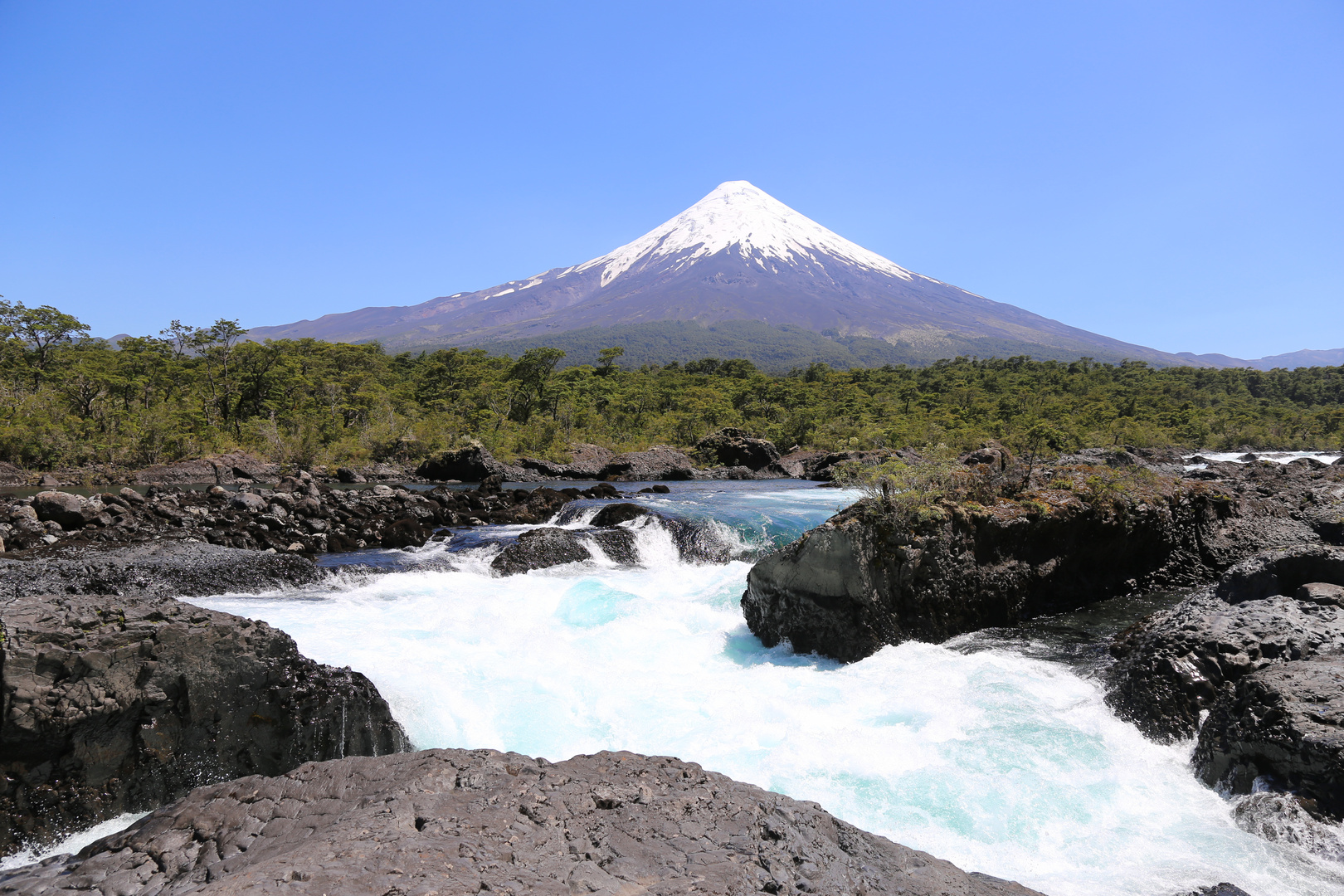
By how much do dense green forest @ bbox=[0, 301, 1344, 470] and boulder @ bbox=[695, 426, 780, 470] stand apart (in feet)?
21.1

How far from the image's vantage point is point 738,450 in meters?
39.6

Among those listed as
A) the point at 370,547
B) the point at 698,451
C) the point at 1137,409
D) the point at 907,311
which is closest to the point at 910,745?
the point at 370,547

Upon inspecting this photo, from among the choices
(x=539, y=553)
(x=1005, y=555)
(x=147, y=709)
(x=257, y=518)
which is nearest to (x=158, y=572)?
(x=257, y=518)

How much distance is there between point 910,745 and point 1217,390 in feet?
273

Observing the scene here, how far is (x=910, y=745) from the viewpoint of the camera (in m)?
5.54

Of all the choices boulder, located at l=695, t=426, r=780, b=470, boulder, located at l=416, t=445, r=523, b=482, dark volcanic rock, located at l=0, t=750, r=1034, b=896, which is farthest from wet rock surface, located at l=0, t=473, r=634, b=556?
boulder, located at l=695, t=426, r=780, b=470

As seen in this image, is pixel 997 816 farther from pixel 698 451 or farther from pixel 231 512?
pixel 698 451

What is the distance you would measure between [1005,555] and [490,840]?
27.5 ft

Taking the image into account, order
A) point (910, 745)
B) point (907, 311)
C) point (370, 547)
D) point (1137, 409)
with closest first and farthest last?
1. point (910, 745)
2. point (370, 547)
3. point (1137, 409)
4. point (907, 311)

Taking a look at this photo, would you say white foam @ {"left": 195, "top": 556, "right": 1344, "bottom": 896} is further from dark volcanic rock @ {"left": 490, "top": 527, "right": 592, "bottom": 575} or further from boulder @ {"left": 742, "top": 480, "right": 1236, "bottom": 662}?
dark volcanic rock @ {"left": 490, "top": 527, "right": 592, "bottom": 575}

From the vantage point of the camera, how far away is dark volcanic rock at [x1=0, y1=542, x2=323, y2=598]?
29.5ft

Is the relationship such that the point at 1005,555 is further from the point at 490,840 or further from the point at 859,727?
the point at 490,840

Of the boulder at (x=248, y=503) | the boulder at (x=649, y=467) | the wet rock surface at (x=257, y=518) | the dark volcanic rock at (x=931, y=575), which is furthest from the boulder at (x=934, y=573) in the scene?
the boulder at (x=649, y=467)

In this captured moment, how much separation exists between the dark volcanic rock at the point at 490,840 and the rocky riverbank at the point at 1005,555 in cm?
465
